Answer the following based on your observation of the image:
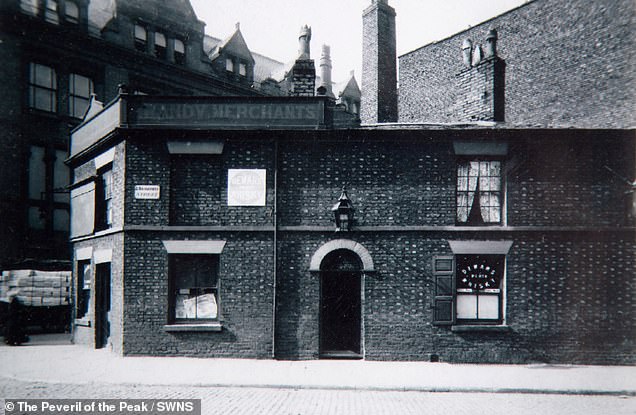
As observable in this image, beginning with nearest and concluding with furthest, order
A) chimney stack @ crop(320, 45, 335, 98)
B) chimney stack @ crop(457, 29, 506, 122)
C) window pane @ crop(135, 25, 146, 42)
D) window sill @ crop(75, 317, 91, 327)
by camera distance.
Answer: chimney stack @ crop(457, 29, 506, 122) → window sill @ crop(75, 317, 91, 327) → window pane @ crop(135, 25, 146, 42) → chimney stack @ crop(320, 45, 335, 98)

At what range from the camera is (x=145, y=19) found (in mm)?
25062

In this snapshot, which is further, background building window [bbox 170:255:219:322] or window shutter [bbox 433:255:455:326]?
background building window [bbox 170:255:219:322]

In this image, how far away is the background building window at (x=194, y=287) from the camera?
1329cm

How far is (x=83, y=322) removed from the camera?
15.8 meters

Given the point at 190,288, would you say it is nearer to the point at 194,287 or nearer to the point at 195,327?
the point at 194,287

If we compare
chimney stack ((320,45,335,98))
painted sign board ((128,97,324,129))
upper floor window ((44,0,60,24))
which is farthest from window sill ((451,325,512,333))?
chimney stack ((320,45,335,98))

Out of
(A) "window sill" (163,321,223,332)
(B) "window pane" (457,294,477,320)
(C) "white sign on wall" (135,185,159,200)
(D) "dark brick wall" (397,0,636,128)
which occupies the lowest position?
(A) "window sill" (163,321,223,332)

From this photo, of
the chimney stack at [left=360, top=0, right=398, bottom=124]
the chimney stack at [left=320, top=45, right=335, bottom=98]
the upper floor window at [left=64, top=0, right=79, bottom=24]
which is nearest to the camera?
the chimney stack at [left=360, top=0, right=398, bottom=124]

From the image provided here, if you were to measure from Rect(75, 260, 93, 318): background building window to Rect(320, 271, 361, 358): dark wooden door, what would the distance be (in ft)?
25.5

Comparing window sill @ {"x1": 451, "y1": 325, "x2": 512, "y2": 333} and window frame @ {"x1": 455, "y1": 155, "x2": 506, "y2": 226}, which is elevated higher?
window frame @ {"x1": 455, "y1": 155, "x2": 506, "y2": 226}

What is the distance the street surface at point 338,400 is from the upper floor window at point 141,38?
1887 cm

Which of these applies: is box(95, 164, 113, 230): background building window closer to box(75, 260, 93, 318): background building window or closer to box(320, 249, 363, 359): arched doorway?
box(75, 260, 93, 318): background building window

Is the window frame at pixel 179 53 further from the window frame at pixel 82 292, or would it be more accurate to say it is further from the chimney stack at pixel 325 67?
the window frame at pixel 82 292

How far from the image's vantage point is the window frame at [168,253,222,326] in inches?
519
